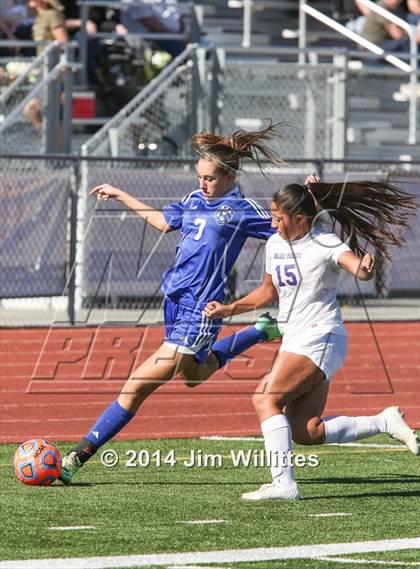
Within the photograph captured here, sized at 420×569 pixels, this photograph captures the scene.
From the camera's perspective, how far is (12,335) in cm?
1647

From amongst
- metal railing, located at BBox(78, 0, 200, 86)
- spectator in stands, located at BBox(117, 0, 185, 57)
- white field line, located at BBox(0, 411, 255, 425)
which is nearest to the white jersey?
white field line, located at BBox(0, 411, 255, 425)

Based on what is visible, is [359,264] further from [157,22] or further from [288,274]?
[157,22]

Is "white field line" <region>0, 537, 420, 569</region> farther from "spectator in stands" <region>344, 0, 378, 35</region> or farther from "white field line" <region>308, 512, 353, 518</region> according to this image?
"spectator in stands" <region>344, 0, 378, 35</region>

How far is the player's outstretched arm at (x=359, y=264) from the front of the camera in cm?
710

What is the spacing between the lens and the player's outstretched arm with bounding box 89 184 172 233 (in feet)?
27.1

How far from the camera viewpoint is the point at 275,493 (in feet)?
24.3

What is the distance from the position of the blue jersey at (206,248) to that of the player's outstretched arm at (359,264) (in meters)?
1.08

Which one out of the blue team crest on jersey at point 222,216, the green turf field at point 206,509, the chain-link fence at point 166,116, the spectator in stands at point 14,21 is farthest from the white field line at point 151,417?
the spectator in stands at point 14,21

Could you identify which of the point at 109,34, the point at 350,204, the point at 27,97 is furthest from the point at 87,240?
the point at 350,204

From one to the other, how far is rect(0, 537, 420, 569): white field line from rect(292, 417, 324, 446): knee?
4.66ft

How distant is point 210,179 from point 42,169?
972 centimetres

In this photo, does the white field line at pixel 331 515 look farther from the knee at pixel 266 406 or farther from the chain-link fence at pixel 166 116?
the chain-link fence at pixel 166 116

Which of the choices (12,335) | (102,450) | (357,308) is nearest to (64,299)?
(12,335)

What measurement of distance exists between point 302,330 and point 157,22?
14.5 m
